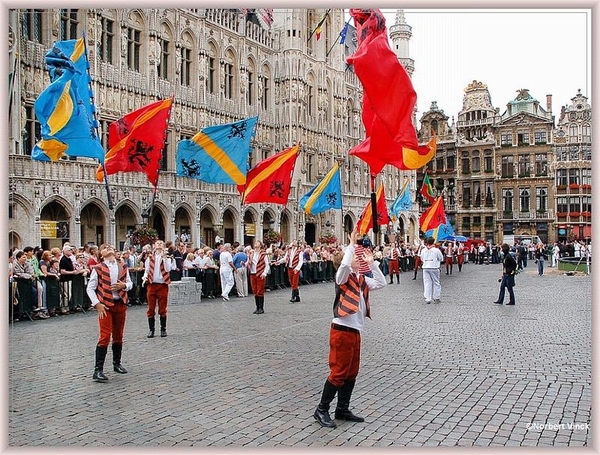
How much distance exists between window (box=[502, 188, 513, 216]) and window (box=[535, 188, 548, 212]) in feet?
10.2

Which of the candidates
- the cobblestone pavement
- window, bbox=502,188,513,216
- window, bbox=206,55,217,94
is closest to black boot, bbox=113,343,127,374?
the cobblestone pavement

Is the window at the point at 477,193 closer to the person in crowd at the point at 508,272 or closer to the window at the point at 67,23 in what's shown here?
the window at the point at 67,23

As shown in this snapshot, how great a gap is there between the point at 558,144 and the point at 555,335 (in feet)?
184

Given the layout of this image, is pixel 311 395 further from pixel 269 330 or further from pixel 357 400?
pixel 269 330

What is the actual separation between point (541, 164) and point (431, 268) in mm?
52216

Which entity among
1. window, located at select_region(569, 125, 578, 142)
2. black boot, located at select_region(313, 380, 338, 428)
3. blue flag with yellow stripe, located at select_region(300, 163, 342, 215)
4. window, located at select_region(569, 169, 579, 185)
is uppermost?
window, located at select_region(569, 125, 578, 142)

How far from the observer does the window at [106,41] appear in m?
31.4

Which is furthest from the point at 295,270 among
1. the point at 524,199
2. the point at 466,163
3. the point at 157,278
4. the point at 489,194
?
the point at 466,163

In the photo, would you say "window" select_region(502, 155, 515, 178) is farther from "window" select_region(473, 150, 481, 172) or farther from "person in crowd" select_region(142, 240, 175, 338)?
"person in crowd" select_region(142, 240, 175, 338)

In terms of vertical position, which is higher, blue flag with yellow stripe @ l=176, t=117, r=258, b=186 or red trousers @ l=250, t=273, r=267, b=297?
blue flag with yellow stripe @ l=176, t=117, r=258, b=186

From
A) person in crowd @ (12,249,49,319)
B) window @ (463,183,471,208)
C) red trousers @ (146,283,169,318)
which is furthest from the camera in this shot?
window @ (463,183,471,208)

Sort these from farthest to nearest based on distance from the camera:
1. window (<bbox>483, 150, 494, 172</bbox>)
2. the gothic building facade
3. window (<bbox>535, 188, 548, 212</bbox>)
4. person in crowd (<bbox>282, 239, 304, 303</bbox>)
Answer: window (<bbox>483, 150, 494, 172</bbox>), window (<bbox>535, 188, 548, 212</bbox>), the gothic building facade, person in crowd (<bbox>282, 239, 304, 303</bbox>)

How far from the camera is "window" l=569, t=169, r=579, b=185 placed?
201 ft

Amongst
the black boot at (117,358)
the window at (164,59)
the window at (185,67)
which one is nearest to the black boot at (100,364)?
the black boot at (117,358)
